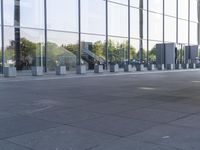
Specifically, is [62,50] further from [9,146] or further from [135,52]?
[9,146]

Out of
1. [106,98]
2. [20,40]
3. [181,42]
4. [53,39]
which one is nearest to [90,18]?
[53,39]

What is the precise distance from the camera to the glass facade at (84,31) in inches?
1049

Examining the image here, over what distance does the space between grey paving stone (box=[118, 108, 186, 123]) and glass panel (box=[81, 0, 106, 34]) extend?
76.0 feet

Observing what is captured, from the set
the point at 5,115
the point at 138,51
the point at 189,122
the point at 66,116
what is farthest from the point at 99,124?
the point at 138,51

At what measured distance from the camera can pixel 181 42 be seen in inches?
1847

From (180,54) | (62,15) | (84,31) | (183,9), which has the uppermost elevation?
(183,9)

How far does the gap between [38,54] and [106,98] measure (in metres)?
17.2

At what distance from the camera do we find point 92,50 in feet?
107

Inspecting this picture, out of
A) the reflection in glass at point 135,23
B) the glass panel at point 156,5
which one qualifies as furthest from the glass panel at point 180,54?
the reflection in glass at point 135,23

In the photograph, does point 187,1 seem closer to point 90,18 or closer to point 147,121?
point 90,18

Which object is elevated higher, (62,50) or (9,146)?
(62,50)

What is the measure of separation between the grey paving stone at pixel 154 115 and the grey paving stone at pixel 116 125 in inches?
17.2

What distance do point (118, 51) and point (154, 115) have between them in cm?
2746

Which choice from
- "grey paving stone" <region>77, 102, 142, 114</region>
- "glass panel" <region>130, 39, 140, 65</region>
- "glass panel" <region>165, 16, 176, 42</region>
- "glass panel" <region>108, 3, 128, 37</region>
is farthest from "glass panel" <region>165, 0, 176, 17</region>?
"grey paving stone" <region>77, 102, 142, 114</region>
